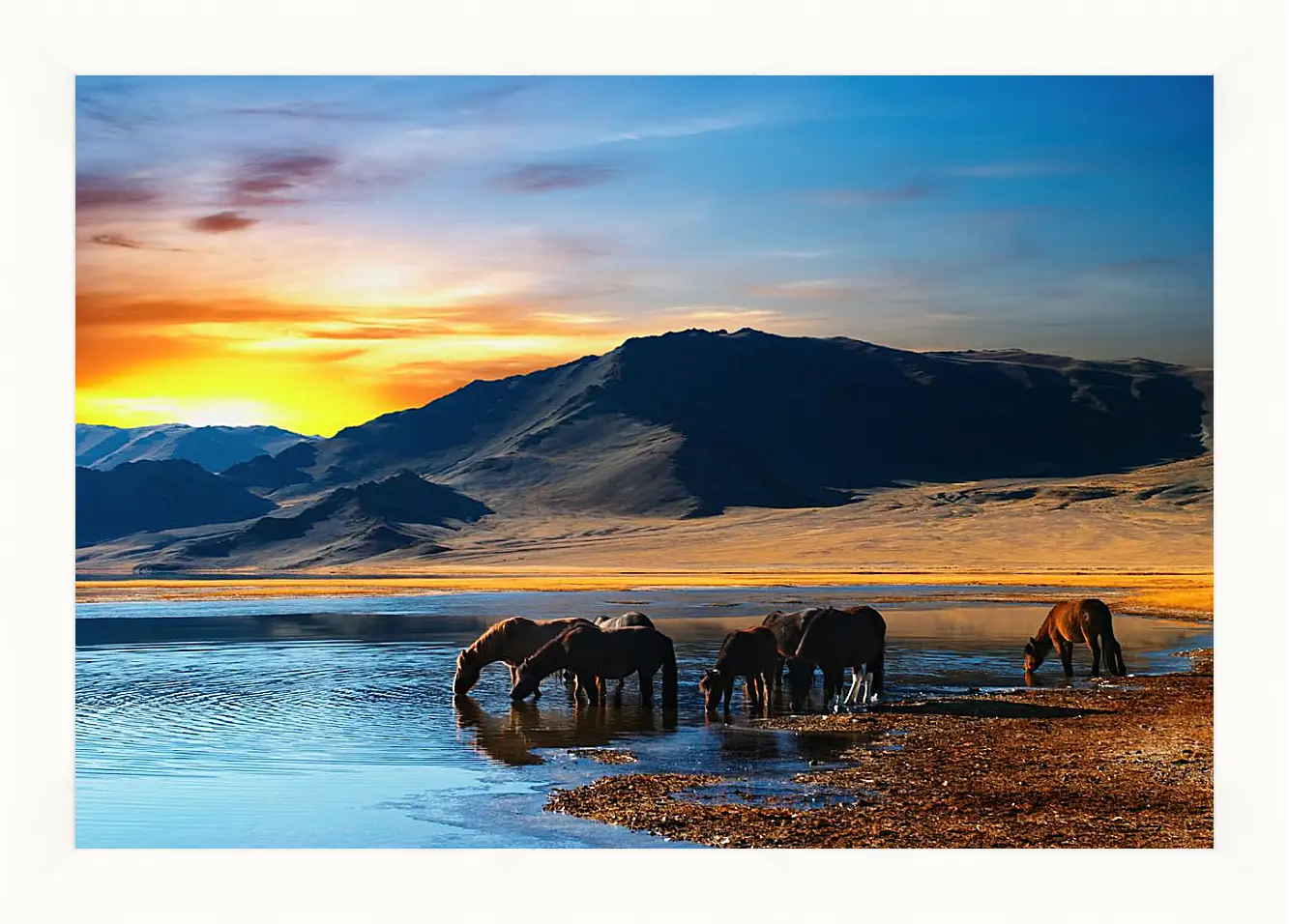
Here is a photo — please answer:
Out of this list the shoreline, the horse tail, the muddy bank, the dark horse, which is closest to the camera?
the muddy bank

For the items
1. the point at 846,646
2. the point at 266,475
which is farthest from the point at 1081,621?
the point at 266,475

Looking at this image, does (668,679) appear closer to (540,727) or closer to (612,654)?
(612,654)

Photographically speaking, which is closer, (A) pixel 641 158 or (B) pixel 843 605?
(A) pixel 641 158

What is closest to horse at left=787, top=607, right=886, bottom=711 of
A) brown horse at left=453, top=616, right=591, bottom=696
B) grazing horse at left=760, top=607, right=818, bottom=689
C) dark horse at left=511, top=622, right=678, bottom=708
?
grazing horse at left=760, top=607, right=818, bottom=689

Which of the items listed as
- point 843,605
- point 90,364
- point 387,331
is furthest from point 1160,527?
point 90,364

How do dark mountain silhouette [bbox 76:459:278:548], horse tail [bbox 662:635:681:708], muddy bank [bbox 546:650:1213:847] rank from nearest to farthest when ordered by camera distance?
muddy bank [bbox 546:650:1213:847]
horse tail [bbox 662:635:681:708]
dark mountain silhouette [bbox 76:459:278:548]

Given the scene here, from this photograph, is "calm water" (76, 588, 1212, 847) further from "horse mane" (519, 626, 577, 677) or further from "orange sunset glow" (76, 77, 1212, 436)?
"orange sunset glow" (76, 77, 1212, 436)
